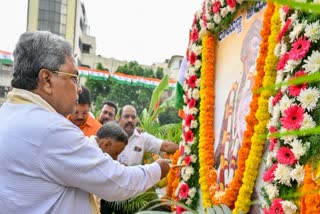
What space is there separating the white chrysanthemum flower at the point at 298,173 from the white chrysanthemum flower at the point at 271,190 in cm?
14

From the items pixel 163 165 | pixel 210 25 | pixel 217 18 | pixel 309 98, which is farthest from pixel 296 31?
pixel 210 25

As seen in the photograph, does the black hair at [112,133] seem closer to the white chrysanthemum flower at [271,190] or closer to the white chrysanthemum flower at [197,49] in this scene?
the white chrysanthemum flower at [271,190]

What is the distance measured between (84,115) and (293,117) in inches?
94.8

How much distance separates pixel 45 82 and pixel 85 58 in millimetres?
37043

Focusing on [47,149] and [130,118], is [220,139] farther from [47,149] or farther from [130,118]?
[47,149]

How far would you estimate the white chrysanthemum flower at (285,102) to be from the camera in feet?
6.86

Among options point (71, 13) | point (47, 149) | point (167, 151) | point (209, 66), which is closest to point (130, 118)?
point (167, 151)

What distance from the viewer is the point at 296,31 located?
6.88 ft

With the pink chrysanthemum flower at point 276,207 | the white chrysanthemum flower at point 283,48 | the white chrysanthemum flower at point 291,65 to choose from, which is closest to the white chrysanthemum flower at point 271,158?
the pink chrysanthemum flower at point 276,207

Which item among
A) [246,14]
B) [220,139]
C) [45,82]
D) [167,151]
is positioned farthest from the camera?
[167,151]

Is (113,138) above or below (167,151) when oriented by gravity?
above

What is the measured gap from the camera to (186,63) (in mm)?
4160

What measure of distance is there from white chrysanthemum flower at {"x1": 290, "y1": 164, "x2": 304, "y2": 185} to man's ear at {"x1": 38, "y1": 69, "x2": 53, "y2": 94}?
4.11 ft

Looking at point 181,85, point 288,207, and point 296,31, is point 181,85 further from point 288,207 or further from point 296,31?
point 288,207
